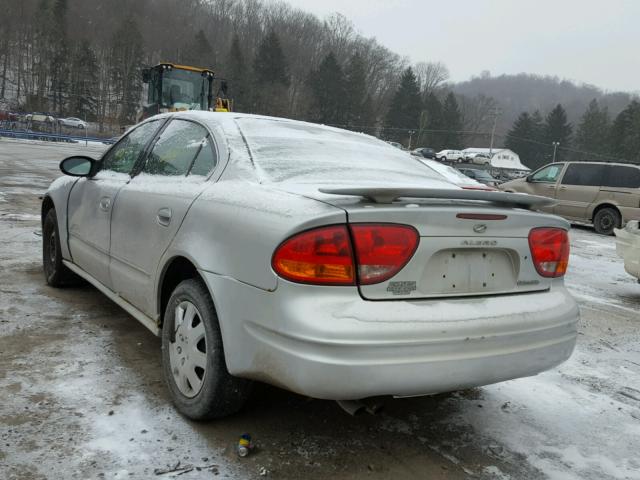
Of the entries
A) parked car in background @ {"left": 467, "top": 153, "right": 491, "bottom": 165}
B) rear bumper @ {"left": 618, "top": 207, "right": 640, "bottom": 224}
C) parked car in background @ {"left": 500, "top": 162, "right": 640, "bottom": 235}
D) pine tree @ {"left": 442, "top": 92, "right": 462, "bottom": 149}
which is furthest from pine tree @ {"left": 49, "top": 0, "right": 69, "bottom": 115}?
rear bumper @ {"left": 618, "top": 207, "right": 640, "bottom": 224}

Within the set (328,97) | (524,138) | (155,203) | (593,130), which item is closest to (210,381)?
(155,203)

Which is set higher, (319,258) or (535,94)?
(535,94)

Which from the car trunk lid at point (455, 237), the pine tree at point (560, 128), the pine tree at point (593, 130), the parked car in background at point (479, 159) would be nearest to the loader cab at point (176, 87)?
the car trunk lid at point (455, 237)

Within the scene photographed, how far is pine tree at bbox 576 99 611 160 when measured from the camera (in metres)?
81.6

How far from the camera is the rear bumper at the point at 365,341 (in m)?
1.98

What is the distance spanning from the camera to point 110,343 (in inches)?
Answer: 138

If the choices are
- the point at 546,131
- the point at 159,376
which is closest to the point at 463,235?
the point at 159,376

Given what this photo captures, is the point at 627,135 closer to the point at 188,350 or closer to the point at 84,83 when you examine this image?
the point at 84,83

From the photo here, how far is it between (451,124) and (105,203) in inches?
3482

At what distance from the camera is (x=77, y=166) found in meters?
4.05

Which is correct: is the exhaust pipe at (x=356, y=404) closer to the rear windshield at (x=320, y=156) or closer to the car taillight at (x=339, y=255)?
the car taillight at (x=339, y=255)

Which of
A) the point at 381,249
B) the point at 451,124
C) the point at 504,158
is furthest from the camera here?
the point at 451,124

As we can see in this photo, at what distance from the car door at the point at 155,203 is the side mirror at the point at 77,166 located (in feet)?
2.53

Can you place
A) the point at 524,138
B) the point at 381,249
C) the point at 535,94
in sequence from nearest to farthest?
the point at 381,249
the point at 524,138
the point at 535,94
